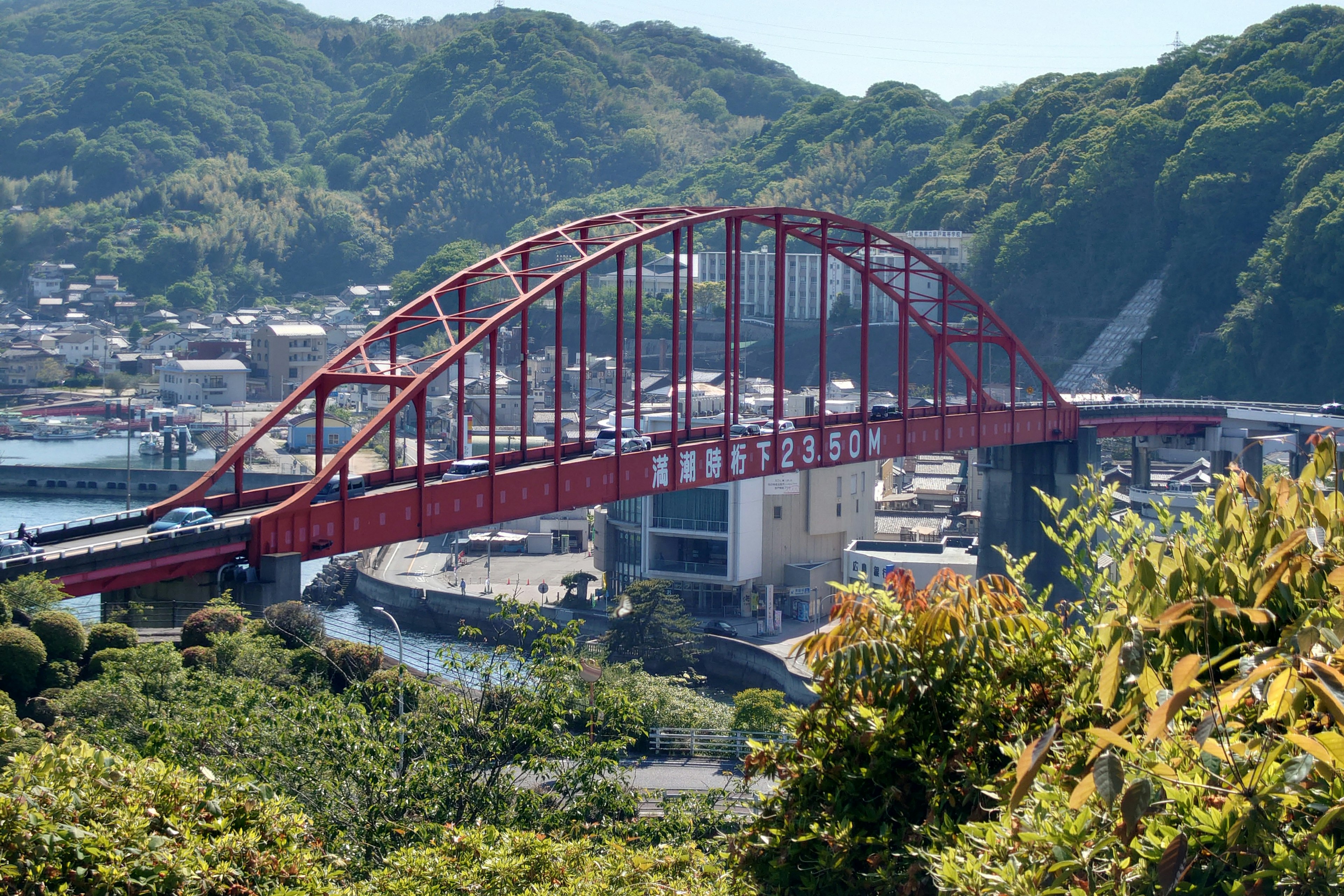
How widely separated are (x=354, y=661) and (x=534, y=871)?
14.6 meters

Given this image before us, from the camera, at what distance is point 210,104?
198375mm

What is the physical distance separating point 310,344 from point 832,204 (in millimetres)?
52969

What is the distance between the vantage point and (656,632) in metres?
48.3

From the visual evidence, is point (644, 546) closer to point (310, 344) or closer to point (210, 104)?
point (310, 344)

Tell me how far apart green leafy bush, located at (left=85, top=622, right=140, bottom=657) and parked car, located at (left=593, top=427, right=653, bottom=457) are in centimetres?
1495

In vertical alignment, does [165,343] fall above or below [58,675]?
above

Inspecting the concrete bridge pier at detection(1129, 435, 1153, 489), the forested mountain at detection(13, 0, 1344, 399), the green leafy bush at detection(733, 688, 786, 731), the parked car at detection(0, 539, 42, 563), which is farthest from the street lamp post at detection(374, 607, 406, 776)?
the forested mountain at detection(13, 0, 1344, 399)

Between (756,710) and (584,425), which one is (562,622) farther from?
(756,710)

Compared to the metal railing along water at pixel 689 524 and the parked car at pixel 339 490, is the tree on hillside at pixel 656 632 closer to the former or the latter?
the metal railing along water at pixel 689 524

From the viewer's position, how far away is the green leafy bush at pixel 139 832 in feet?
27.6

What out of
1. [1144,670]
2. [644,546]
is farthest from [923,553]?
[1144,670]

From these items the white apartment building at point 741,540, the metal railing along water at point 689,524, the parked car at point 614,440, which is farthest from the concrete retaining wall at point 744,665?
the parked car at point 614,440

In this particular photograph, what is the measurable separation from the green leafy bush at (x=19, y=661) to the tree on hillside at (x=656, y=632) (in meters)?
28.1

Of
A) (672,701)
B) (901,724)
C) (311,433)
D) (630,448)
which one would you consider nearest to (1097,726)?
(901,724)
